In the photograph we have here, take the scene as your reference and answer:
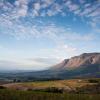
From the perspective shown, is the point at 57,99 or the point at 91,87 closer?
the point at 57,99

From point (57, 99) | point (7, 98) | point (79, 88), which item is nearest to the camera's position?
point (7, 98)

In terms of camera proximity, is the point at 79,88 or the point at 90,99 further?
the point at 79,88

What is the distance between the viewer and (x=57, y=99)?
7362 cm

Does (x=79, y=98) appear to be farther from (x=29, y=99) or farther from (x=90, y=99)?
(x=29, y=99)

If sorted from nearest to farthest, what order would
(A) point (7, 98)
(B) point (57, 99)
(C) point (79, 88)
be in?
1. (A) point (7, 98)
2. (B) point (57, 99)
3. (C) point (79, 88)

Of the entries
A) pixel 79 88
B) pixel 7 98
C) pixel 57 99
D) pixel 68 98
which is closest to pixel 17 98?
pixel 7 98

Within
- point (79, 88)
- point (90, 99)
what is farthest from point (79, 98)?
point (79, 88)

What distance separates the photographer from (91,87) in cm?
14012

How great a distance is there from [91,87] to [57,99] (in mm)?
70643

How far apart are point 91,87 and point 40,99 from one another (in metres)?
73.3

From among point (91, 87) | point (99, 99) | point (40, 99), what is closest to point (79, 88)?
point (91, 87)

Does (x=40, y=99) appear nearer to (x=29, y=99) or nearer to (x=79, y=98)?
(x=29, y=99)

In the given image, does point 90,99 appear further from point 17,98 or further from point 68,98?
point 17,98

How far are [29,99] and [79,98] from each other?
1731cm
